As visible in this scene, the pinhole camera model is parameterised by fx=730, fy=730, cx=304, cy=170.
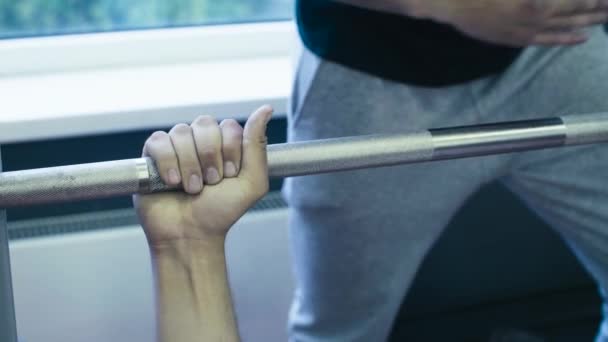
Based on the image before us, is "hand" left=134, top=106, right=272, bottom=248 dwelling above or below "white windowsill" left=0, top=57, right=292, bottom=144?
above

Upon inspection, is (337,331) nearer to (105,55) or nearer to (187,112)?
(187,112)

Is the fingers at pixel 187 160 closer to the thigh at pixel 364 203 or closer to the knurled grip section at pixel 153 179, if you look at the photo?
the knurled grip section at pixel 153 179

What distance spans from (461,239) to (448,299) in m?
0.14

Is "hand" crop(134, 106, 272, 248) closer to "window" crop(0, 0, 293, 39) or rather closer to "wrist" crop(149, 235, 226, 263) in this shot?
"wrist" crop(149, 235, 226, 263)

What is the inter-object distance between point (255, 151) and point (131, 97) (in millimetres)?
670

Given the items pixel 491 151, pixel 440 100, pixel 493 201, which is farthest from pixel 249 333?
pixel 491 151

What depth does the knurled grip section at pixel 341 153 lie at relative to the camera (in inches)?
27.5

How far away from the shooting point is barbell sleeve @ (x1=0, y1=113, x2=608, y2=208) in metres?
0.64

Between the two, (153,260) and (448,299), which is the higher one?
(153,260)

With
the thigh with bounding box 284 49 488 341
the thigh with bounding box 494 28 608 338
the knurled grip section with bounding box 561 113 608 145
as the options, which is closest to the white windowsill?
the thigh with bounding box 284 49 488 341

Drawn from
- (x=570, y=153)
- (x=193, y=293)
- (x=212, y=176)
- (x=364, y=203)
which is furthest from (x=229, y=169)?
(x=570, y=153)

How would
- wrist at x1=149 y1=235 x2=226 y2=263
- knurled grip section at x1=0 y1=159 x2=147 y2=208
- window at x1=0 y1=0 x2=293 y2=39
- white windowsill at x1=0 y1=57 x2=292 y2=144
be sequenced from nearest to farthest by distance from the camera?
knurled grip section at x1=0 y1=159 x2=147 y2=208 < wrist at x1=149 y1=235 x2=226 y2=263 < white windowsill at x1=0 y1=57 x2=292 y2=144 < window at x1=0 y1=0 x2=293 y2=39

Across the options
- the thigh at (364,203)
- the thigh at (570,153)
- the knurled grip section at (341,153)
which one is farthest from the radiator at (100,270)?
the knurled grip section at (341,153)

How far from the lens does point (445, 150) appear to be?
739 mm
